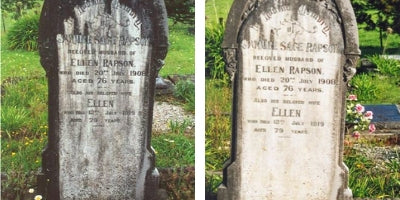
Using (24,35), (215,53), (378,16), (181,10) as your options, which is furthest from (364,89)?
(24,35)

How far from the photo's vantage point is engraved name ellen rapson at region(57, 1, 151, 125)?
5.31 m

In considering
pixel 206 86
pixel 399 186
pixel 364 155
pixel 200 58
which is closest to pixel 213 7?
pixel 200 58

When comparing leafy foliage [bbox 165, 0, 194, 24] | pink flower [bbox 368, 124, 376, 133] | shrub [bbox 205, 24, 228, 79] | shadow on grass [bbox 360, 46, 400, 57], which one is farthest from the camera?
leafy foliage [bbox 165, 0, 194, 24]

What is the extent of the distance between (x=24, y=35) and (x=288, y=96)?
5048mm

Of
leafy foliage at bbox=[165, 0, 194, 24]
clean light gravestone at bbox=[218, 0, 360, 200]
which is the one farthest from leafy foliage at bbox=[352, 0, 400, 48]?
clean light gravestone at bbox=[218, 0, 360, 200]

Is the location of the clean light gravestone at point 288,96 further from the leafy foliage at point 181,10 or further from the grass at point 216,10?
the leafy foliage at point 181,10

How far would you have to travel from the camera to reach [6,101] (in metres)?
7.94

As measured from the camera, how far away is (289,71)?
5266mm

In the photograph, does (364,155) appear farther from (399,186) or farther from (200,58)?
(200,58)

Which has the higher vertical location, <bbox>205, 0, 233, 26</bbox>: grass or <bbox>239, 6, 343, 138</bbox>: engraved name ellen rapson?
<bbox>205, 0, 233, 26</bbox>: grass

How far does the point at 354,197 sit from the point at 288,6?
176 centimetres

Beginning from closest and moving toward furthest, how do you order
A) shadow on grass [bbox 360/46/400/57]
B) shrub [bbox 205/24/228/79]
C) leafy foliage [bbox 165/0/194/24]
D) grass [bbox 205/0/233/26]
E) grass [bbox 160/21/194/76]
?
shrub [bbox 205/24/228/79] → shadow on grass [bbox 360/46/400/57] → grass [bbox 160/21/194/76] → grass [bbox 205/0/233/26] → leafy foliage [bbox 165/0/194/24]

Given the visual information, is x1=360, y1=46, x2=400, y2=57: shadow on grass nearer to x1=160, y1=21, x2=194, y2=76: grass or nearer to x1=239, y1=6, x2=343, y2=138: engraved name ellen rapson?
x1=160, y1=21, x2=194, y2=76: grass

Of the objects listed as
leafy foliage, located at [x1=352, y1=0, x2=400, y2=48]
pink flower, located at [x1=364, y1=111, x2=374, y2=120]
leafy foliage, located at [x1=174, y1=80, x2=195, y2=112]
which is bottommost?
pink flower, located at [x1=364, y1=111, x2=374, y2=120]
